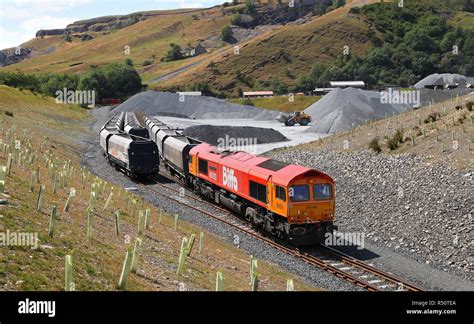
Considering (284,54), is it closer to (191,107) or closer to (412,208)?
(191,107)

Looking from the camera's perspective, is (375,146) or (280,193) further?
(375,146)

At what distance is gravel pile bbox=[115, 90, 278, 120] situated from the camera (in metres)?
94.6

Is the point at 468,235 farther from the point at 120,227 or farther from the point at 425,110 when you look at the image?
the point at 425,110

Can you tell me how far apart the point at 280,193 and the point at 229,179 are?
19.5 feet

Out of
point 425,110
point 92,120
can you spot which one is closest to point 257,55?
point 92,120

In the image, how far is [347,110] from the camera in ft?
216

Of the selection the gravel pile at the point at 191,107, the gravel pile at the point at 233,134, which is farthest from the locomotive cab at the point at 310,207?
the gravel pile at the point at 191,107

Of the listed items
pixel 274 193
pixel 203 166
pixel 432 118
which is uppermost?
pixel 432 118

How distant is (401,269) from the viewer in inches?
850

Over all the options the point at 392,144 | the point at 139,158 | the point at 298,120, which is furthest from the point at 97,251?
the point at 298,120

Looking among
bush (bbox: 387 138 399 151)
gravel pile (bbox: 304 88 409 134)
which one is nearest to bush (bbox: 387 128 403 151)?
bush (bbox: 387 138 399 151)

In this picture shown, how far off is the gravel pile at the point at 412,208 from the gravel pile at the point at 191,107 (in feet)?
188

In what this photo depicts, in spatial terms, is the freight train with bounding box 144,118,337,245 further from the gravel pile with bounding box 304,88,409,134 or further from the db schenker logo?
the gravel pile with bounding box 304,88,409,134
